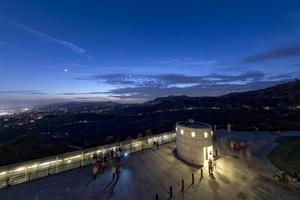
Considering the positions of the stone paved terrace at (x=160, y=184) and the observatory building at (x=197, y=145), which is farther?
the observatory building at (x=197, y=145)

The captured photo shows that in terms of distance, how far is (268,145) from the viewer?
24516mm

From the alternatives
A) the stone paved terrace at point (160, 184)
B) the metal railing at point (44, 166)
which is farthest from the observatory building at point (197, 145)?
the metal railing at point (44, 166)

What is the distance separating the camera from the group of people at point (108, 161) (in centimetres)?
1496

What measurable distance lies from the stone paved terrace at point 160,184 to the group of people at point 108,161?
0.52m

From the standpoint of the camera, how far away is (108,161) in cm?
1802

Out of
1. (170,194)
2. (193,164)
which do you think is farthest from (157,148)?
(170,194)

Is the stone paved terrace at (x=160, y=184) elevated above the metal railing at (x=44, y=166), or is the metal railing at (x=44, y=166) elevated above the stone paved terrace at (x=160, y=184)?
the metal railing at (x=44, y=166)

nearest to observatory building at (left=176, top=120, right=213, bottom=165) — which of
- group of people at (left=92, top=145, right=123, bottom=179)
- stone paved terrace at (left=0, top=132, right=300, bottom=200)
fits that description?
stone paved terrace at (left=0, top=132, right=300, bottom=200)

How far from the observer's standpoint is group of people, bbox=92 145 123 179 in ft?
49.1

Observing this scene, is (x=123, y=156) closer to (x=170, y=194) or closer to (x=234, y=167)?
(x=170, y=194)

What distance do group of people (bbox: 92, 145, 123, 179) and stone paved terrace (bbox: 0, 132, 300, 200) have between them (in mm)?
518

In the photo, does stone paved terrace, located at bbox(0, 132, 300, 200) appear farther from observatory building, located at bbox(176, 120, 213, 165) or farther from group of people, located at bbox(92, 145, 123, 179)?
A: observatory building, located at bbox(176, 120, 213, 165)

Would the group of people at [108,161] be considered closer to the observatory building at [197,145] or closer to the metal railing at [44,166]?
the metal railing at [44,166]

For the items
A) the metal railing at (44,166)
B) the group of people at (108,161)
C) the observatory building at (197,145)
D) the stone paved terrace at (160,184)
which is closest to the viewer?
the stone paved terrace at (160,184)
